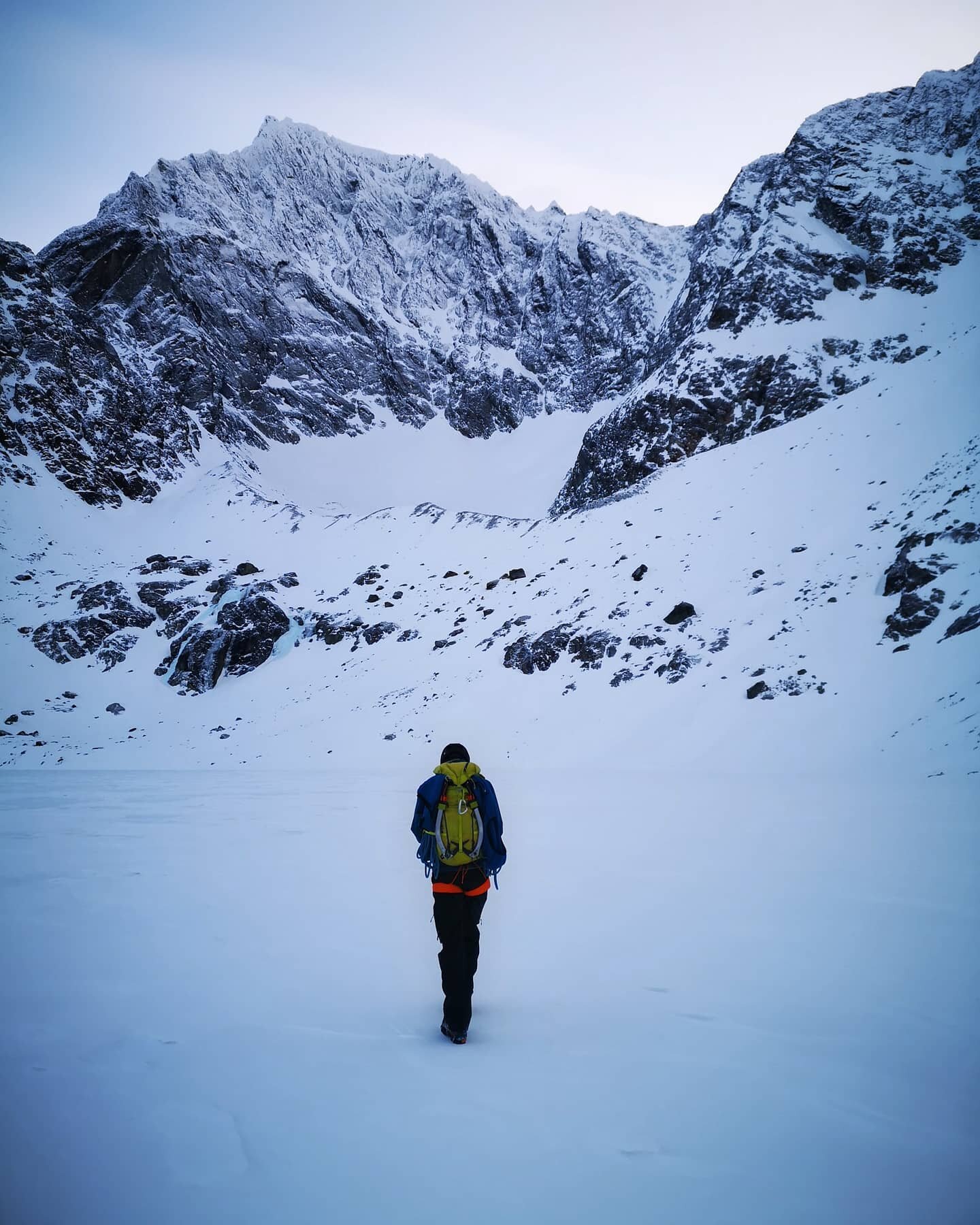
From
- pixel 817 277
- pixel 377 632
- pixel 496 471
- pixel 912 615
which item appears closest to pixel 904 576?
pixel 912 615

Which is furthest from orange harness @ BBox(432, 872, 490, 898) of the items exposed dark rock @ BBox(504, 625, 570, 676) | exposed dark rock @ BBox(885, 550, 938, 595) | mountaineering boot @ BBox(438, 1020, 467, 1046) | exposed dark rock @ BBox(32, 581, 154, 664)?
exposed dark rock @ BBox(32, 581, 154, 664)

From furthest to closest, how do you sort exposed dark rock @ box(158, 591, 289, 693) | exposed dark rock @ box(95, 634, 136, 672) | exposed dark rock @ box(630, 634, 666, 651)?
exposed dark rock @ box(95, 634, 136, 672), exposed dark rock @ box(158, 591, 289, 693), exposed dark rock @ box(630, 634, 666, 651)

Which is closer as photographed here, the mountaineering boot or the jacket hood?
the mountaineering boot

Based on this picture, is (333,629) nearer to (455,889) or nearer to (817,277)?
(455,889)

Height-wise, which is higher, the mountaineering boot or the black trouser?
the black trouser

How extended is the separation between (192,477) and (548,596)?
4569cm

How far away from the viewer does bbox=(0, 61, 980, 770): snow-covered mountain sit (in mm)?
17719

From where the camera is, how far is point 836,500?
71.3ft

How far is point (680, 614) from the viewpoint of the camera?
20500mm

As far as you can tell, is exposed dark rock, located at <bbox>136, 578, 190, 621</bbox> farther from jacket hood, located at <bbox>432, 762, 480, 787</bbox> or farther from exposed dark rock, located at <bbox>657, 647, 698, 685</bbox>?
jacket hood, located at <bbox>432, 762, 480, 787</bbox>

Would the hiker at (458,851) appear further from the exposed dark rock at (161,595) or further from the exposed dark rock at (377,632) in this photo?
→ the exposed dark rock at (161,595)

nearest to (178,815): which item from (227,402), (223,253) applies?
(227,402)

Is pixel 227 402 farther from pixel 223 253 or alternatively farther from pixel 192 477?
pixel 223 253

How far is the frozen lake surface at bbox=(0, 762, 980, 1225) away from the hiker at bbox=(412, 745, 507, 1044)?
0.51 m
